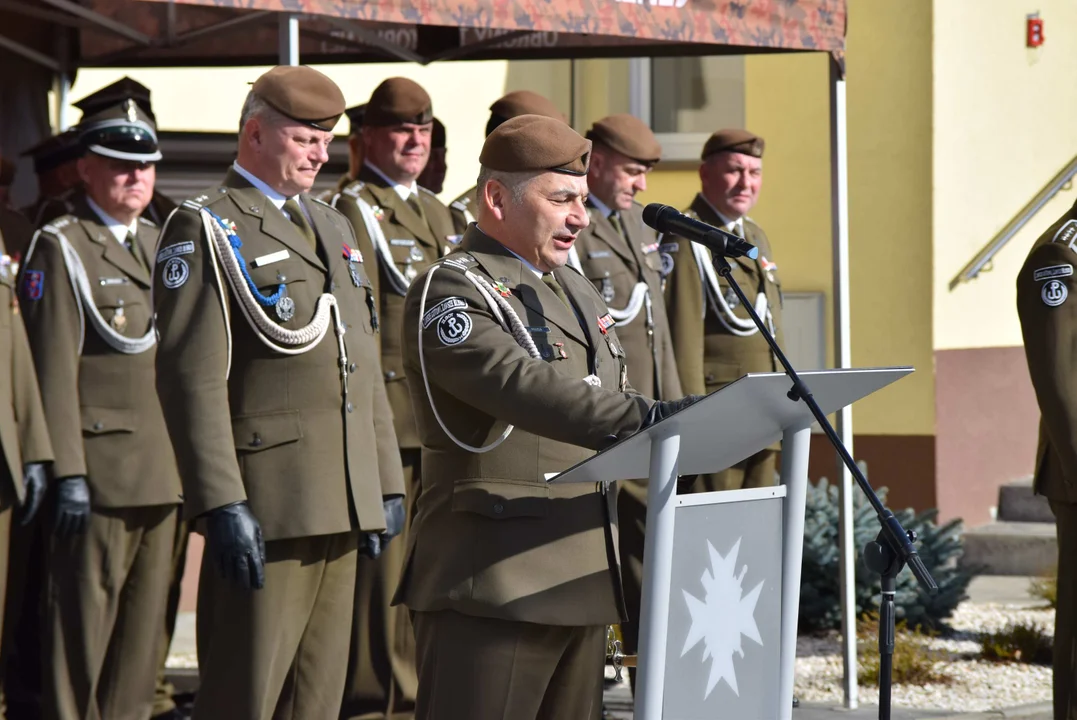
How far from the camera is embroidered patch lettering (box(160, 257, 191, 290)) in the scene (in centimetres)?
420

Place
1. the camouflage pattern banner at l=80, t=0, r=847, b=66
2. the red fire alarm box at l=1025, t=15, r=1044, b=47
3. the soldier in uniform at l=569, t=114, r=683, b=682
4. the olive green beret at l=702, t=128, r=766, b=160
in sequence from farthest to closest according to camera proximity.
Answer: the red fire alarm box at l=1025, t=15, r=1044, b=47, the olive green beret at l=702, t=128, r=766, b=160, the soldier in uniform at l=569, t=114, r=683, b=682, the camouflage pattern banner at l=80, t=0, r=847, b=66

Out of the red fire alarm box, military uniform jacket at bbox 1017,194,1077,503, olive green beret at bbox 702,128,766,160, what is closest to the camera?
military uniform jacket at bbox 1017,194,1077,503

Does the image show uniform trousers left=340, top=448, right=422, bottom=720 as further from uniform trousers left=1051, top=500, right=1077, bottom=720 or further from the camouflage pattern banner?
uniform trousers left=1051, top=500, right=1077, bottom=720

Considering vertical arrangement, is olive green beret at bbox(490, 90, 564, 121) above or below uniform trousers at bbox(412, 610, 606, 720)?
above

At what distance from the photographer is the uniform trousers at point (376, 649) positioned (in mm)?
5746

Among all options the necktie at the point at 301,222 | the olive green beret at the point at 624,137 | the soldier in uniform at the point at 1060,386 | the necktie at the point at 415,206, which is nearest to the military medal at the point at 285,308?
the necktie at the point at 301,222

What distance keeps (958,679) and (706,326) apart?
5.93 feet

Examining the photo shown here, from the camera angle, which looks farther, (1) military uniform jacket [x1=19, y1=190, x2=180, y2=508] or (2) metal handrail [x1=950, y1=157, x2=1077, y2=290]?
(2) metal handrail [x1=950, y1=157, x2=1077, y2=290]

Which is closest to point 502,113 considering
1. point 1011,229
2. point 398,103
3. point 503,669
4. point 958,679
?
point 398,103

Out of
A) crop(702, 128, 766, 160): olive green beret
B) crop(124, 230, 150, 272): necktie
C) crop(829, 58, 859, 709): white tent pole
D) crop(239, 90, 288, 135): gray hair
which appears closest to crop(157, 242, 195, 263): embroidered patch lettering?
crop(239, 90, 288, 135): gray hair

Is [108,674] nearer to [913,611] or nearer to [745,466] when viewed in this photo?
[745,466]

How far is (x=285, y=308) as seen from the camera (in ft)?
14.1

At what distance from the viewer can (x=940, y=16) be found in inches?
397

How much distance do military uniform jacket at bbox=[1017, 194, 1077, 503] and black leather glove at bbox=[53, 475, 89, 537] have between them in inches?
118
